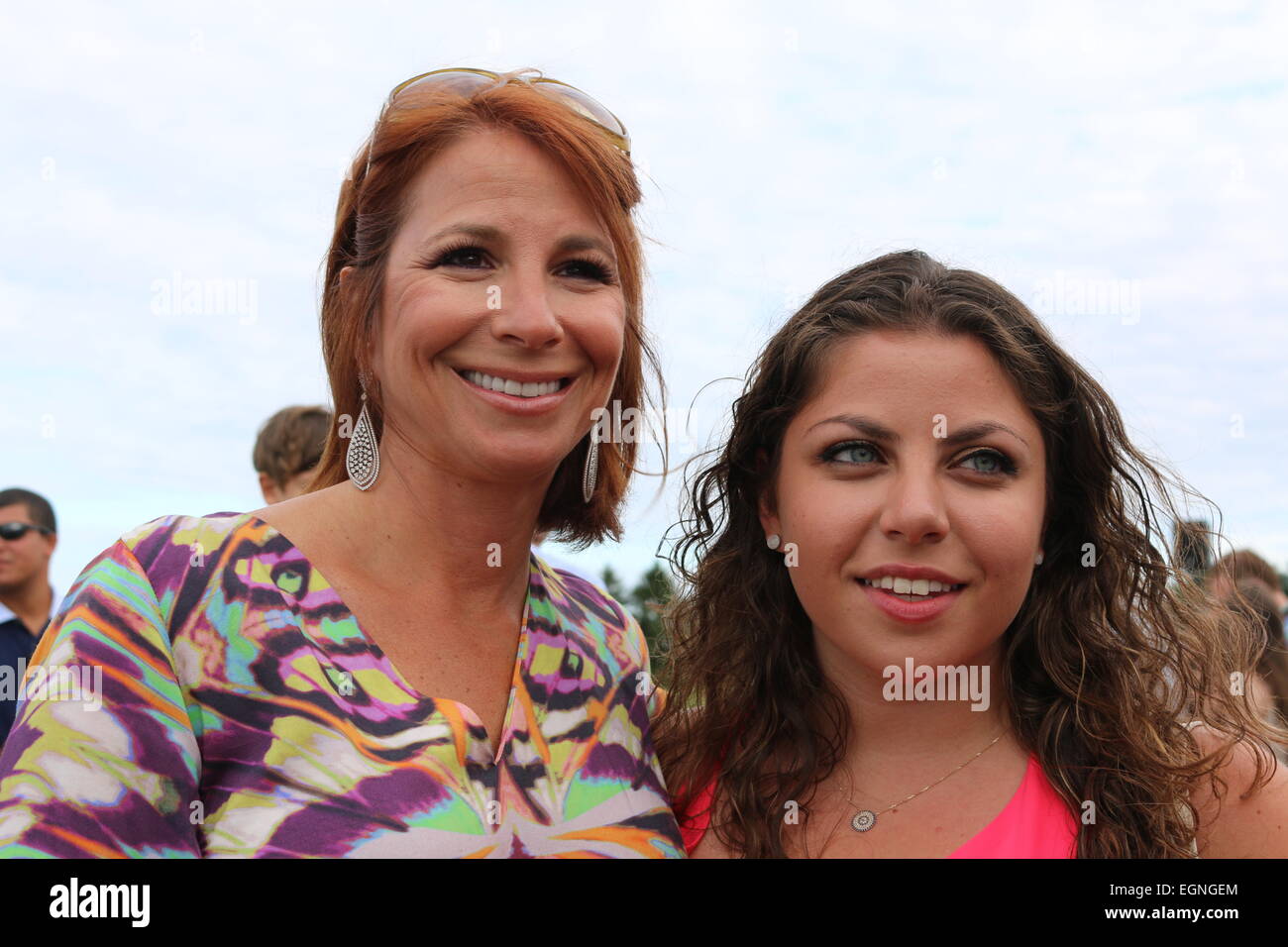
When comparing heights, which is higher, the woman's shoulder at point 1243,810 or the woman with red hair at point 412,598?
the woman with red hair at point 412,598

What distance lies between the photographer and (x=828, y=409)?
295 cm

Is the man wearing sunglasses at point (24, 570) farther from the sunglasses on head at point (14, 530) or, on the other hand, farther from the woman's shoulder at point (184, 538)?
the woman's shoulder at point (184, 538)

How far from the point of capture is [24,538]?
639cm

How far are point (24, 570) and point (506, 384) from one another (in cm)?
460

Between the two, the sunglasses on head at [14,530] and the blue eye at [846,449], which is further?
the sunglasses on head at [14,530]

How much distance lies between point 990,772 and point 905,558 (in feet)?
2.09

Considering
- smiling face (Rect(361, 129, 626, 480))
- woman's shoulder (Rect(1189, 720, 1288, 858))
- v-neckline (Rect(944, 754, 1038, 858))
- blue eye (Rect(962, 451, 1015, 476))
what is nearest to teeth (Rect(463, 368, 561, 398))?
smiling face (Rect(361, 129, 626, 480))

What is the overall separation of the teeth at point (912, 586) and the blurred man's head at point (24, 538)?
16.6ft

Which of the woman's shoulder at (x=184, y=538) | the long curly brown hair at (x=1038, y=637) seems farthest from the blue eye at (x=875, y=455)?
the woman's shoulder at (x=184, y=538)

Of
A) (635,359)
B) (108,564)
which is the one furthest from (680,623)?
(108,564)

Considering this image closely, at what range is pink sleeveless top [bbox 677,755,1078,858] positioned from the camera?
2.75m

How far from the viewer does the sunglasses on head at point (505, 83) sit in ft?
9.36

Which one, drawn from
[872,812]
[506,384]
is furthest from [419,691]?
[872,812]

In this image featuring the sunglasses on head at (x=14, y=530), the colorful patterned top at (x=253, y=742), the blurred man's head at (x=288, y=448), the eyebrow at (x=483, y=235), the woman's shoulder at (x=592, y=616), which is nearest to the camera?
the colorful patterned top at (x=253, y=742)
